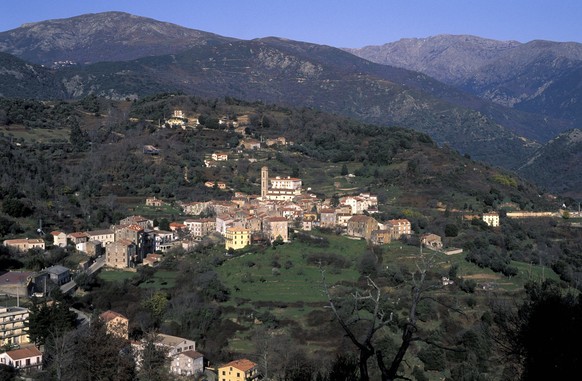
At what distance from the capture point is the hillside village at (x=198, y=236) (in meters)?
22.7

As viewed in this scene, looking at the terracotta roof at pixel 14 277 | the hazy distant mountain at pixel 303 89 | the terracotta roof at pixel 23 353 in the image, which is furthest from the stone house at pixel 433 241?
the hazy distant mountain at pixel 303 89

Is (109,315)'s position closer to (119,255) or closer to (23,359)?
(23,359)

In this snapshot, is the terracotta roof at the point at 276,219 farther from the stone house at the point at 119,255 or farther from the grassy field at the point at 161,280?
the stone house at the point at 119,255

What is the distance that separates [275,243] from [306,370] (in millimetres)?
17859

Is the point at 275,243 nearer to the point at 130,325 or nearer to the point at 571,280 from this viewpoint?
the point at 130,325

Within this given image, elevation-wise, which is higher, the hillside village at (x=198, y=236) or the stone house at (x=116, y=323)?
the hillside village at (x=198, y=236)

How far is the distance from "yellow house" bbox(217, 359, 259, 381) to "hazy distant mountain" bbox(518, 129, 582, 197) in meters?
72.0

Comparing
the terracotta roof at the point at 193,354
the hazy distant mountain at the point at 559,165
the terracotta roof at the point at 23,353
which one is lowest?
the terracotta roof at the point at 193,354

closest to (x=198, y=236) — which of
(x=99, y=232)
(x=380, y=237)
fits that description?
(x=99, y=232)

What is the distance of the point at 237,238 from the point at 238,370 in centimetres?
1459

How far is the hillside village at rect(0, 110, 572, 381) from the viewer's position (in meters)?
22.7

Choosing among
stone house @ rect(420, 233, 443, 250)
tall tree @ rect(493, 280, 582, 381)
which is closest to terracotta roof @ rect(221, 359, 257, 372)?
tall tree @ rect(493, 280, 582, 381)

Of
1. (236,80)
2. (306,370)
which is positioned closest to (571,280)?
(306,370)

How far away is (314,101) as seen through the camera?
440 ft
